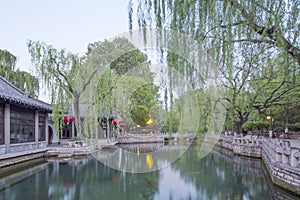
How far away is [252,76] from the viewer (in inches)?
467

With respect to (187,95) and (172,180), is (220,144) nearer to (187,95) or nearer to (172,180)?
(172,180)

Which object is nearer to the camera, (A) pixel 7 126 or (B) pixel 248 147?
(A) pixel 7 126

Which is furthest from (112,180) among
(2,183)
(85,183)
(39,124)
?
(39,124)

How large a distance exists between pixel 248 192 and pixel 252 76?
7.04 meters

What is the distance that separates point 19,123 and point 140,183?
20.6 feet

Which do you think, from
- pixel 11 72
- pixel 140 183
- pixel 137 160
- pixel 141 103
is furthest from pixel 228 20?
pixel 141 103

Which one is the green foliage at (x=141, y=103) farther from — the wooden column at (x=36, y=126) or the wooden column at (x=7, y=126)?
the wooden column at (x=7, y=126)

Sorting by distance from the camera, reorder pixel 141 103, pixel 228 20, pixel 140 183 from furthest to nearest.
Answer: pixel 141 103, pixel 140 183, pixel 228 20

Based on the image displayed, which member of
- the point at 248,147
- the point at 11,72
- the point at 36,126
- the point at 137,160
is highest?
the point at 11,72

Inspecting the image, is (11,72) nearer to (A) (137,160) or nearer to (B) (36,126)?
(B) (36,126)

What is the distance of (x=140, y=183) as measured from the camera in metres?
6.94

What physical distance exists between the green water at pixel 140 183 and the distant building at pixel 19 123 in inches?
58.9

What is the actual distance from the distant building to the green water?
150 cm

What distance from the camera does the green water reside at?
5.79m
